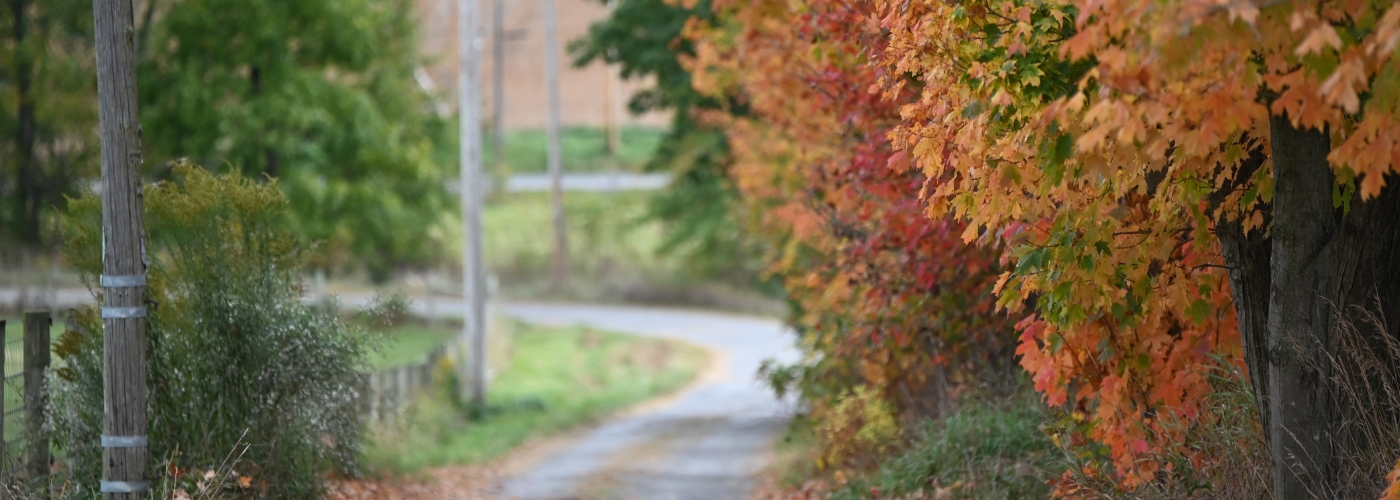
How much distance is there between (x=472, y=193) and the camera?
2011 centimetres

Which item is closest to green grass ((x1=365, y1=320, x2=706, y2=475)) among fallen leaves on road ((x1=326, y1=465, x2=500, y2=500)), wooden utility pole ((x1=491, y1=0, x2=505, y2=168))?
fallen leaves on road ((x1=326, y1=465, x2=500, y2=500))

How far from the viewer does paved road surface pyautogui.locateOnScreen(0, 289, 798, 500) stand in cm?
1372

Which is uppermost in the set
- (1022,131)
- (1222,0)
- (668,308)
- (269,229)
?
(1222,0)

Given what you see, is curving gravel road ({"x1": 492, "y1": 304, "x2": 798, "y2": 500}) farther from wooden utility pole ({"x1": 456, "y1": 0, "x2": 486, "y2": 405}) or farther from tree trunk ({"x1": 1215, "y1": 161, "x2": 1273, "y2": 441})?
tree trunk ({"x1": 1215, "y1": 161, "x2": 1273, "y2": 441})

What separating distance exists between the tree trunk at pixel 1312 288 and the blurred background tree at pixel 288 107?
65.8ft

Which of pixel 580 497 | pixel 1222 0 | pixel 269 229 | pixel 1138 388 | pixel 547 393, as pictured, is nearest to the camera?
pixel 1222 0

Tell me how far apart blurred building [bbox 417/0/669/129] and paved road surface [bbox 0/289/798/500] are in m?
27.5

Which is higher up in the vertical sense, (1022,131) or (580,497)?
(1022,131)

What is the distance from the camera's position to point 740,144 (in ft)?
53.6

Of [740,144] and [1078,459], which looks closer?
[1078,459]

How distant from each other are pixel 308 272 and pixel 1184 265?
25.7 meters

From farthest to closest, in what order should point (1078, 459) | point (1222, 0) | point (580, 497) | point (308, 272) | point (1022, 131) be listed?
point (308, 272) < point (580, 497) < point (1078, 459) < point (1022, 131) < point (1222, 0)

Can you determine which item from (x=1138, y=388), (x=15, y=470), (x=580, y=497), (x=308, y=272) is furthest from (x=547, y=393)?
(x=1138, y=388)

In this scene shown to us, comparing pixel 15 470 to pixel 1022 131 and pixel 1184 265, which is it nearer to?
pixel 1022 131
